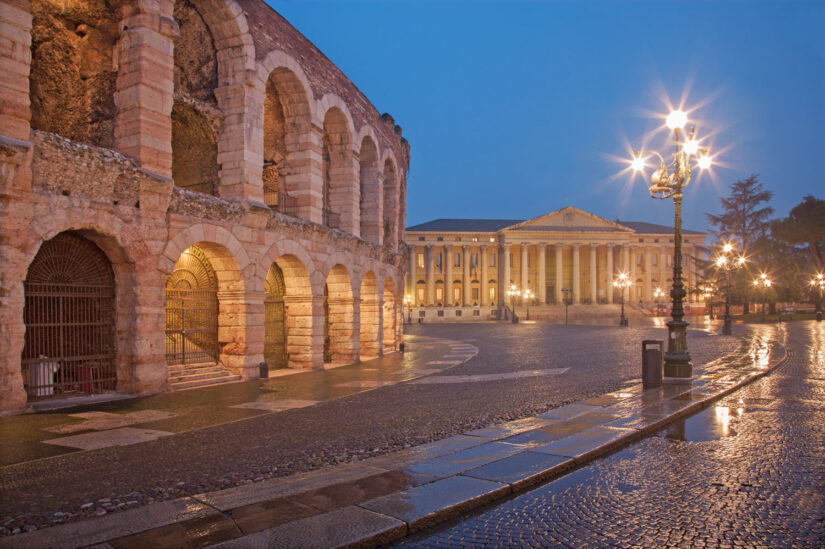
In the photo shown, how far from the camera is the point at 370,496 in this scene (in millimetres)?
5164

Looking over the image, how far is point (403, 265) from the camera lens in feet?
92.7

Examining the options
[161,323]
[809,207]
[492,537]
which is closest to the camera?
[492,537]

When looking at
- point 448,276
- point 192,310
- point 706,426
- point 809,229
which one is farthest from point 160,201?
point 448,276

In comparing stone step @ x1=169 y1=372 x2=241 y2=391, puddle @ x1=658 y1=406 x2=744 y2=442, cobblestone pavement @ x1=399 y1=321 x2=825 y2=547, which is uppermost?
cobblestone pavement @ x1=399 y1=321 x2=825 y2=547

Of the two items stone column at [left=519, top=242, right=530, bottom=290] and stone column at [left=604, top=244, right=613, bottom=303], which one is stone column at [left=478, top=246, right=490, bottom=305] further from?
stone column at [left=604, top=244, right=613, bottom=303]

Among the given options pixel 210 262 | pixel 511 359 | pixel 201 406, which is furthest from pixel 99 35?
pixel 511 359

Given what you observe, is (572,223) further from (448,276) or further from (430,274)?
(430,274)

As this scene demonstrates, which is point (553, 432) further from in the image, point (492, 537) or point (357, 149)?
point (357, 149)

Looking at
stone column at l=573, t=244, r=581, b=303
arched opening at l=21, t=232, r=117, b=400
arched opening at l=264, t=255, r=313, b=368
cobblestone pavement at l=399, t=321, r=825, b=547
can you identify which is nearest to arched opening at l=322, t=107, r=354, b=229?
arched opening at l=264, t=255, r=313, b=368

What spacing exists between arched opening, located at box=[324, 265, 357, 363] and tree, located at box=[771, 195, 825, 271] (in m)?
54.5

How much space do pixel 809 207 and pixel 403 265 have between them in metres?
49.2

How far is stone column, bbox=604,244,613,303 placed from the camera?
8494 cm

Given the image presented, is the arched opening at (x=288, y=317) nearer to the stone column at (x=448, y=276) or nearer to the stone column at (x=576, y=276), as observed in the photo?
the stone column at (x=448, y=276)

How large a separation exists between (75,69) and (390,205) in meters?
15.3
